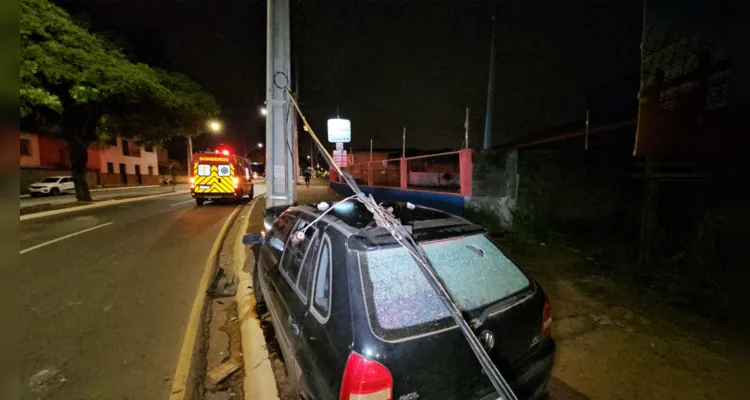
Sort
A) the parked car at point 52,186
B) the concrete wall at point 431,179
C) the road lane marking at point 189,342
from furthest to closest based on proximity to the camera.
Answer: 1. the parked car at point 52,186
2. the concrete wall at point 431,179
3. the road lane marking at point 189,342

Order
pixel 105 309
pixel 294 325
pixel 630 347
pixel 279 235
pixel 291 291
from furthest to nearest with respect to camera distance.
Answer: pixel 105 309, pixel 279 235, pixel 630 347, pixel 291 291, pixel 294 325

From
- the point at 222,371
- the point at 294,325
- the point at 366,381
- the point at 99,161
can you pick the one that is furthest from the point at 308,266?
the point at 99,161

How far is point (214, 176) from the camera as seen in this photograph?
14555 mm

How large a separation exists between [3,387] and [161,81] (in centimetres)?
1837

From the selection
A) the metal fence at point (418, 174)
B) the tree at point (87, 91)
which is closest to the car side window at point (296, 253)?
the tree at point (87, 91)

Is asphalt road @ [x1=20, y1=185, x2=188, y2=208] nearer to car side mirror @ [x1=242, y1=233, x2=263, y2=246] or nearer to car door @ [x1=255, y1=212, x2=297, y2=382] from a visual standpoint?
car side mirror @ [x1=242, y1=233, x2=263, y2=246]

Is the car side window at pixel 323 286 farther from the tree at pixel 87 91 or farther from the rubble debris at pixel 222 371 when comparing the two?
the tree at pixel 87 91

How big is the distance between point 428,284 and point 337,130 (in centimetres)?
2786

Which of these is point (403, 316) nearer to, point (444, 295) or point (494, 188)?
point (444, 295)

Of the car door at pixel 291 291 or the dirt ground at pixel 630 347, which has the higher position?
the car door at pixel 291 291

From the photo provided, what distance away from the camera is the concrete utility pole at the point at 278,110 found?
5.90 meters

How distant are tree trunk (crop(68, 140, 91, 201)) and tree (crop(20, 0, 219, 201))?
0.11 ft

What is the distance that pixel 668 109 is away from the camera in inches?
228

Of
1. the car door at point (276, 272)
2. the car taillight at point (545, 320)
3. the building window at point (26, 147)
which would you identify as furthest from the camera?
the building window at point (26, 147)
